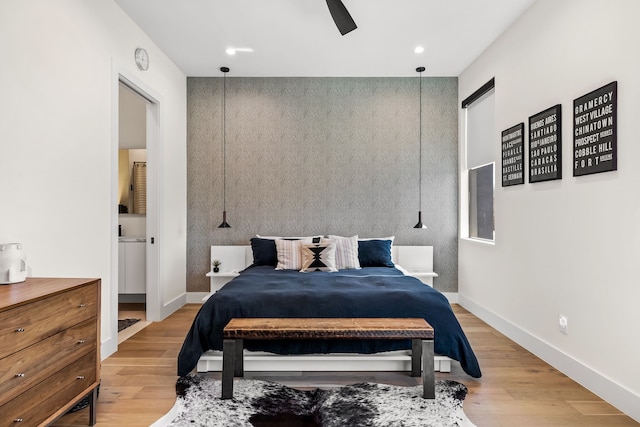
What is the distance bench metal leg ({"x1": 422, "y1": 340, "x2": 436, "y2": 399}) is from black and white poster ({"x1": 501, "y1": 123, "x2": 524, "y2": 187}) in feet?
6.37

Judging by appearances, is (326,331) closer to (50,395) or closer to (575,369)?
(50,395)

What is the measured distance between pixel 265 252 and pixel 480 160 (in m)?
2.68

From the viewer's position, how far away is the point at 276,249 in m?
4.50

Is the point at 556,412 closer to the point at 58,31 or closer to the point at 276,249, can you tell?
the point at 276,249

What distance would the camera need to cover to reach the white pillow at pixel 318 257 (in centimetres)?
410

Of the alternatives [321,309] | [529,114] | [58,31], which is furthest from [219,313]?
[529,114]

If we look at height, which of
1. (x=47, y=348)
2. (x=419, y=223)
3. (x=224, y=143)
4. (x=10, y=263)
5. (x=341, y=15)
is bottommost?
(x=47, y=348)

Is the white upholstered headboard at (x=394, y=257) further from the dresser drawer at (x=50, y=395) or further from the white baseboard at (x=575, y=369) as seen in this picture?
the dresser drawer at (x=50, y=395)

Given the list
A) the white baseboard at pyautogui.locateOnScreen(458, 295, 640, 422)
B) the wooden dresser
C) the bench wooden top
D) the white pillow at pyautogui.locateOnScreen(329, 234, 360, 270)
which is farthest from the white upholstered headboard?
the wooden dresser

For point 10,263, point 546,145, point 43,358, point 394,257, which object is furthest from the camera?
point 394,257

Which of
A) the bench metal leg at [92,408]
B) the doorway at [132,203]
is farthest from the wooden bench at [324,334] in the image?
the doorway at [132,203]

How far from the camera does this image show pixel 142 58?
3801 millimetres

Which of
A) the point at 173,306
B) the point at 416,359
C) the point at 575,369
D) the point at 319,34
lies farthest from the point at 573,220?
the point at 173,306

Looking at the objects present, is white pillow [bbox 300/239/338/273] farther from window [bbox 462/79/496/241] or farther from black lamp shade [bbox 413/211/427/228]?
window [bbox 462/79/496/241]
